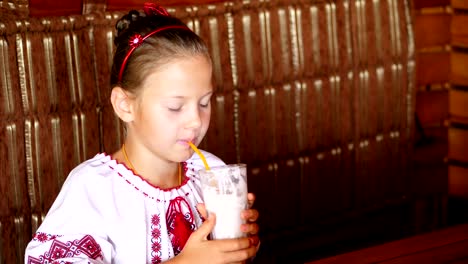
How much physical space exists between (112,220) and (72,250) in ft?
0.41

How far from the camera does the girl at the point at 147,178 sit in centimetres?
176

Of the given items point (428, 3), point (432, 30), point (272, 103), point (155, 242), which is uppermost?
point (428, 3)

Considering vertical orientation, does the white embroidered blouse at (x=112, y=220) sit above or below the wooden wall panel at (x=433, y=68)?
below

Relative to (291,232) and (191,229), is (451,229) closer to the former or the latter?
(191,229)

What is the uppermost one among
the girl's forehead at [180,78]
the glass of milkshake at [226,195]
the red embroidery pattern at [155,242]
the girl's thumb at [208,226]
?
the girl's forehead at [180,78]

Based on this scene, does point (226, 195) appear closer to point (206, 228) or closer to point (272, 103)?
point (206, 228)

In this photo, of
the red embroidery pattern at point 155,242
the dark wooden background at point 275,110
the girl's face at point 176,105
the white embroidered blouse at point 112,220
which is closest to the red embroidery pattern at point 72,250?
the white embroidered blouse at point 112,220

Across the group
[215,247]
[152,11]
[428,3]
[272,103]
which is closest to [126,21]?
[152,11]

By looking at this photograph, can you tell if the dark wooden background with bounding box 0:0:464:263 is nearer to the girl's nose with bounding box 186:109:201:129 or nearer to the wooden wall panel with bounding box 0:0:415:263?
the wooden wall panel with bounding box 0:0:415:263

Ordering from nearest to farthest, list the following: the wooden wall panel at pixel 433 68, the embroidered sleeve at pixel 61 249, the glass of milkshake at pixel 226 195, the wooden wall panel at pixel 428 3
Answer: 1. the glass of milkshake at pixel 226 195
2. the embroidered sleeve at pixel 61 249
3. the wooden wall panel at pixel 428 3
4. the wooden wall panel at pixel 433 68

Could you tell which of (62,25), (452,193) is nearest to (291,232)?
(452,193)

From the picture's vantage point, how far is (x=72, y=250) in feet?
5.73

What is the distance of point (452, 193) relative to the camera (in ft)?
12.8

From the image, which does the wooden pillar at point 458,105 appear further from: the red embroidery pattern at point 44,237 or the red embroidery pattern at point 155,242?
the red embroidery pattern at point 44,237
